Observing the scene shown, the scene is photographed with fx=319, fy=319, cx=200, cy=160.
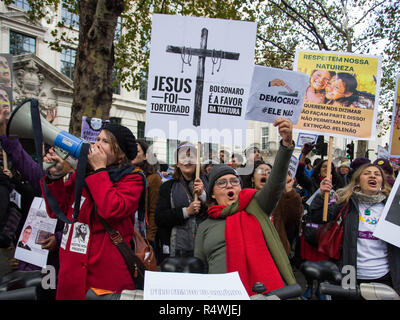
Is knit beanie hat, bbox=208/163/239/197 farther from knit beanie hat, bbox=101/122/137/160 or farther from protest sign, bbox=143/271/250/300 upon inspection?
protest sign, bbox=143/271/250/300

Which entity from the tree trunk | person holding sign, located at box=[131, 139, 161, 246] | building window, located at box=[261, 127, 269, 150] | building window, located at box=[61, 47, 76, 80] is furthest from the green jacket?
building window, located at box=[261, 127, 269, 150]

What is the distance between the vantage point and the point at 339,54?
11.7ft

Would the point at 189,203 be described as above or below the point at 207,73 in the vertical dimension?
below

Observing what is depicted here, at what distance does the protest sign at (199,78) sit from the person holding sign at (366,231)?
3.73 ft

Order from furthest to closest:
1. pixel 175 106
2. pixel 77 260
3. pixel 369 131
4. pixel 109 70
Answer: pixel 109 70 → pixel 369 131 → pixel 175 106 → pixel 77 260

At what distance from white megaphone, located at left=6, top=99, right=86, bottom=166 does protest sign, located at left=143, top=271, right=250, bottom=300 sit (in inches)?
38.1

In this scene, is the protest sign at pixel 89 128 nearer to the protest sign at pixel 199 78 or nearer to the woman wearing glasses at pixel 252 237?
the protest sign at pixel 199 78

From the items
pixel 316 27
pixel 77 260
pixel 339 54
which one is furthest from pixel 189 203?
pixel 316 27

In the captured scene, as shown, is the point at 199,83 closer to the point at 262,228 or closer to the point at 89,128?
the point at 262,228

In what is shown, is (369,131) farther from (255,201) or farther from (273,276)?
(273,276)

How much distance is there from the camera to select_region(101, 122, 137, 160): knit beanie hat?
2094mm

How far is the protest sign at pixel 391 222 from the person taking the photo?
227cm

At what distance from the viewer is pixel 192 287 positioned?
1.00m

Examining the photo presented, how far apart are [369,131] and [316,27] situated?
12.1 m
